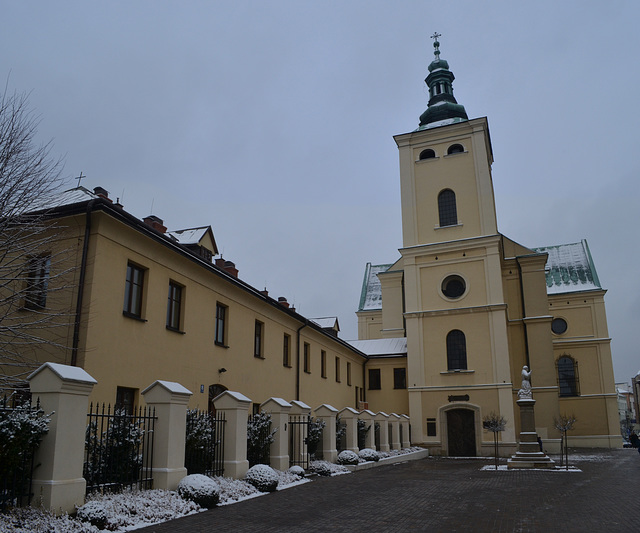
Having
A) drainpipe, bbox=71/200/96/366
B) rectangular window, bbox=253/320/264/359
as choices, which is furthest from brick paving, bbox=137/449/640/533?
rectangular window, bbox=253/320/264/359

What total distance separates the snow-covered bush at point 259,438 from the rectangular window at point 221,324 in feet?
12.7

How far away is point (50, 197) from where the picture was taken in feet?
44.5

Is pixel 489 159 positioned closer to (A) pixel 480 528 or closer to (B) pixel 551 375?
(B) pixel 551 375

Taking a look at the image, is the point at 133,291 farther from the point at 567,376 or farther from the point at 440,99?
the point at 567,376

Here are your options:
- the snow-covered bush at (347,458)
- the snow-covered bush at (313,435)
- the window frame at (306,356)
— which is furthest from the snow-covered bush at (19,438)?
the window frame at (306,356)

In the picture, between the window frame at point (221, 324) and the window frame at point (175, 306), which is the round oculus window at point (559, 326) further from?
the window frame at point (175, 306)

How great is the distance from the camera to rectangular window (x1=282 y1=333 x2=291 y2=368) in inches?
979

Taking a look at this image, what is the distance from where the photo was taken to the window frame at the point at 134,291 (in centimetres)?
1508

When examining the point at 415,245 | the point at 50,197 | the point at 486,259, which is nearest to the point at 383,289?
the point at 415,245

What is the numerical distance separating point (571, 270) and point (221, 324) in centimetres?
4312

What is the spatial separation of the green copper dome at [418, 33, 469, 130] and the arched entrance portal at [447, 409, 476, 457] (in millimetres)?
18797

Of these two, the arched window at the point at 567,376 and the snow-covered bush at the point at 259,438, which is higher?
the arched window at the point at 567,376

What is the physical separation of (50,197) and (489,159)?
31805mm

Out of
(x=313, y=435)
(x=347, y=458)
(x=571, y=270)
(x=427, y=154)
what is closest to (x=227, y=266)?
(x=313, y=435)
